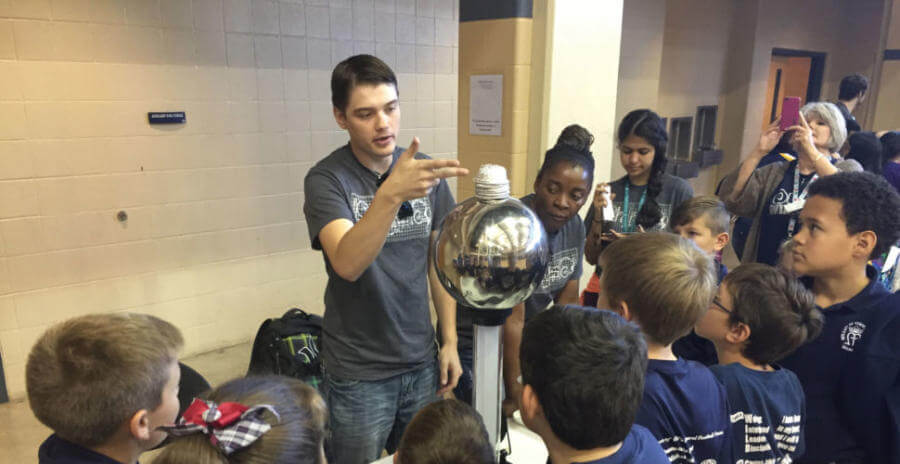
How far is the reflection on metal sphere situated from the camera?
0.79m

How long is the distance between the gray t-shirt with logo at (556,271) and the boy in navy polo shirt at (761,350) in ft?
1.55

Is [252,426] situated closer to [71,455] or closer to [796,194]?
[71,455]

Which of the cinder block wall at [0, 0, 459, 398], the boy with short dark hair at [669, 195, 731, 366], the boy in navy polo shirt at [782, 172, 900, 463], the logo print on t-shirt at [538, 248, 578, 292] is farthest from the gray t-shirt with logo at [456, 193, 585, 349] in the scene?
the cinder block wall at [0, 0, 459, 398]

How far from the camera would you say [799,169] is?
2.48 m

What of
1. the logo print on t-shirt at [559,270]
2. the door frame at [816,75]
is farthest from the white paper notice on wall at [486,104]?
the door frame at [816,75]

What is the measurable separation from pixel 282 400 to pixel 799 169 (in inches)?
96.6

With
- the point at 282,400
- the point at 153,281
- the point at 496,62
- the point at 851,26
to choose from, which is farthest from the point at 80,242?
the point at 851,26

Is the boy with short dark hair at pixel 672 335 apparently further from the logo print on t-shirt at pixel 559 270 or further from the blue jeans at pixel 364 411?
the blue jeans at pixel 364 411

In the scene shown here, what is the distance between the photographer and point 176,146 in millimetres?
3133

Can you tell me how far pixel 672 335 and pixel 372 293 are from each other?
0.73m

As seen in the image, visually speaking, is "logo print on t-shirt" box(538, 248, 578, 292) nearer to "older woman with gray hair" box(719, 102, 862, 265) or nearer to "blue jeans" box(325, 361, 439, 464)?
"blue jeans" box(325, 361, 439, 464)

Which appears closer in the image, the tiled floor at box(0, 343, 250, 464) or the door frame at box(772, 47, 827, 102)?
the tiled floor at box(0, 343, 250, 464)

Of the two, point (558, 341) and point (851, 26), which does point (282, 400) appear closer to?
point (558, 341)

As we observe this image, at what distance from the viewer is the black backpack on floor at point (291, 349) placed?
2293 millimetres
